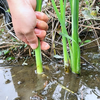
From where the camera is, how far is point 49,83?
88 cm

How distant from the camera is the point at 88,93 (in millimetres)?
779

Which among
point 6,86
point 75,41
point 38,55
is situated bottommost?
point 6,86

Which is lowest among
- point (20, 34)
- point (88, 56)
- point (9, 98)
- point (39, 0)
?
point (9, 98)

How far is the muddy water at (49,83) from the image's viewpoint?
780 millimetres

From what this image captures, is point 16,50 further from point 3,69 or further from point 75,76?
point 75,76

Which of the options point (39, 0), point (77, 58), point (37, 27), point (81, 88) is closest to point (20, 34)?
point (37, 27)

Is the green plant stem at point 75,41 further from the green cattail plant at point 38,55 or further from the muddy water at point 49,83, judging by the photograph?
the green cattail plant at point 38,55

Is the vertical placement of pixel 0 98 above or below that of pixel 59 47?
below

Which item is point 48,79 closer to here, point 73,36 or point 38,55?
point 38,55

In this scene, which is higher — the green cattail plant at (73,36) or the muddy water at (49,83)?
the green cattail plant at (73,36)

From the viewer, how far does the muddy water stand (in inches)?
30.7

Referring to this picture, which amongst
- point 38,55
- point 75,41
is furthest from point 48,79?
point 75,41

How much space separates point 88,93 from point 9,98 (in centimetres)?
47

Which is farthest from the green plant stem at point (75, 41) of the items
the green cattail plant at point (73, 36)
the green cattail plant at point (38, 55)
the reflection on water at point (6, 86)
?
the reflection on water at point (6, 86)
